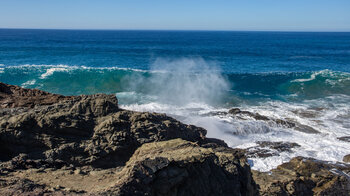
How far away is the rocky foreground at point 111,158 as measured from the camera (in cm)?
365

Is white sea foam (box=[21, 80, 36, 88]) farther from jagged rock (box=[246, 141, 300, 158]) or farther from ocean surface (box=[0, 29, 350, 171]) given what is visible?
jagged rock (box=[246, 141, 300, 158])

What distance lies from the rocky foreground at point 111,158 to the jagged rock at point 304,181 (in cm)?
3

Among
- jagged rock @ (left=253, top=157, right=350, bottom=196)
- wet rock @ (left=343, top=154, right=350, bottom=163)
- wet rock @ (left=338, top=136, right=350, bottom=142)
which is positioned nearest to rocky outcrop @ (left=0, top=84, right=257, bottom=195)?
jagged rock @ (left=253, top=157, right=350, bottom=196)

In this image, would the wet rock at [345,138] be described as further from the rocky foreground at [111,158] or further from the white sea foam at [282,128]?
the rocky foreground at [111,158]

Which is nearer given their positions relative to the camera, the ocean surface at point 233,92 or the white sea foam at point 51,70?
the ocean surface at point 233,92

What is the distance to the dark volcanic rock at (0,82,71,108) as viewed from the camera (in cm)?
750

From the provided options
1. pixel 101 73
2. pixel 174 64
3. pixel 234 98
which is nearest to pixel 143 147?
pixel 234 98

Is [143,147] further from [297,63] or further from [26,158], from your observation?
[297,63]

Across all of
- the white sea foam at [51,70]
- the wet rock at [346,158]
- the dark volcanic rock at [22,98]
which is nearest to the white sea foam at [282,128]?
the wet rock at [346,158]

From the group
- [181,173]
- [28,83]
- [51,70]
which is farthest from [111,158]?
[51,70]

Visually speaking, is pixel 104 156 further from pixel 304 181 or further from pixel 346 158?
pixel 346 158

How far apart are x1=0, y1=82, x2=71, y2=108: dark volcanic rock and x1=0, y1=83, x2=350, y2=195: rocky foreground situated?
157 centimetres

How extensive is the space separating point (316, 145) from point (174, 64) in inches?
1049

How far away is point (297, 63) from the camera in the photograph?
128 ft
